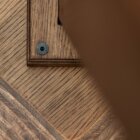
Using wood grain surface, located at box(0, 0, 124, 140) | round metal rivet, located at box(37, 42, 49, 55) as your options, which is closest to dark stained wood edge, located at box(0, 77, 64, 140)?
wood grain surface, located at box(0, 0, 124, 140)

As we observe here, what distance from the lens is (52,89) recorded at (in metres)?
0.92

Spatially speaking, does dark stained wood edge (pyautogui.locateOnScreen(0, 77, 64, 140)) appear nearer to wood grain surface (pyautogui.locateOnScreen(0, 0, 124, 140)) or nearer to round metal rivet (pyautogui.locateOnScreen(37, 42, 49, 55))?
wood grain surface (pyautogui.locateOnScreen(0, 0, 124, 140))

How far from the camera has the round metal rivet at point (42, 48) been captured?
878 millimetres

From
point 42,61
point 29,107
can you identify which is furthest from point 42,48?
point 29,107

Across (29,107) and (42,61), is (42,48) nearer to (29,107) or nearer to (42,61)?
(42,61)

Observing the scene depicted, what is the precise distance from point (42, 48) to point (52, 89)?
96mm

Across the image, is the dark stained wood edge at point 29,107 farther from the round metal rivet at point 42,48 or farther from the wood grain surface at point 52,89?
the round metal rivet at point 42,48

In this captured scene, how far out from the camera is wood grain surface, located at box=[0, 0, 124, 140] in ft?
2.98

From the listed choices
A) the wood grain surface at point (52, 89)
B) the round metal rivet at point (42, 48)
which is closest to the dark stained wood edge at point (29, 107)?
the wood grain surface at point (52, 89)

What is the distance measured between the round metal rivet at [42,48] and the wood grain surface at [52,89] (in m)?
0.04

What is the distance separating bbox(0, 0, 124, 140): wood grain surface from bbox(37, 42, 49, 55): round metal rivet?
0.13 feet

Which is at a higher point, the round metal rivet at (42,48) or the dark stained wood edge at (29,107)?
the round metal rivet at (42,48)

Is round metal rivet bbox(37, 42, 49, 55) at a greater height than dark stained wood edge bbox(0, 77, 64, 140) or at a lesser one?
greater

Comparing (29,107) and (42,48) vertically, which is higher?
(42,48)
